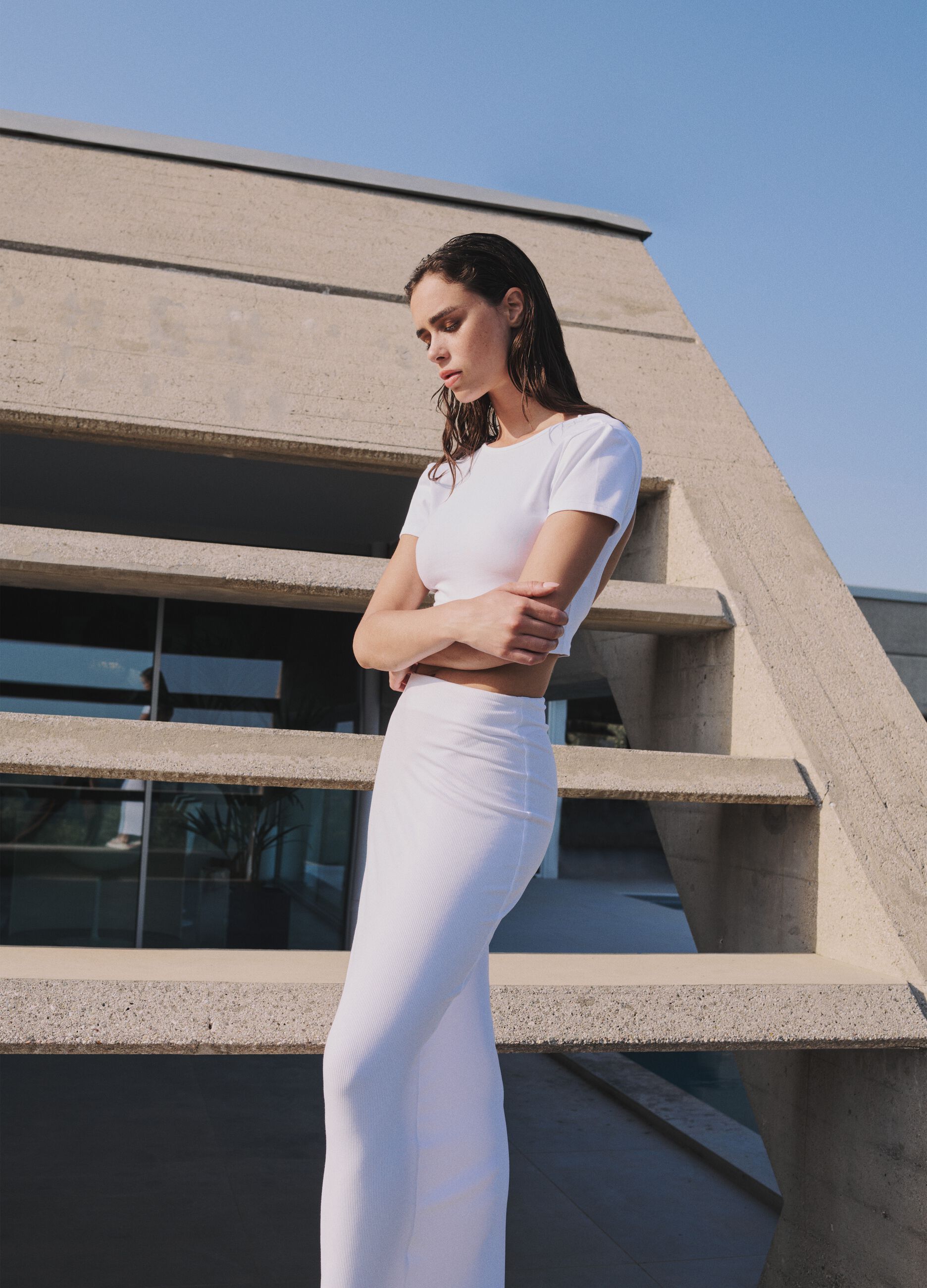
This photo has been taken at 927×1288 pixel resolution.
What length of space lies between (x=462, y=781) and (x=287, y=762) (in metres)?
1.22

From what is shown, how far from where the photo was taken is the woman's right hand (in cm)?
152

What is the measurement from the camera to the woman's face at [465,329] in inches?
68.9

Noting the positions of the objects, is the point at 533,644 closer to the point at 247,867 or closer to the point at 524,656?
the point at 524,656

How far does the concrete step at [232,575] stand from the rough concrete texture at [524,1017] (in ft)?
4.08

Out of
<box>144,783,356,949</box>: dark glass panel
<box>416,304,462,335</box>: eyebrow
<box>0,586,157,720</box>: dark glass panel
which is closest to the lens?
<box>416,304,462,335</box>: eyebrow

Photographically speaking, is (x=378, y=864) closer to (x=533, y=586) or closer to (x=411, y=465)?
(x=533, y=586)

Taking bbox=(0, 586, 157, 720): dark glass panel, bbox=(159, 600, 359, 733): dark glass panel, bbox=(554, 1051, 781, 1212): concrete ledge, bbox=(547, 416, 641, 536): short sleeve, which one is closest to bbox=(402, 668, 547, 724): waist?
bbox=(547, 416, 641, 536): short sleeve

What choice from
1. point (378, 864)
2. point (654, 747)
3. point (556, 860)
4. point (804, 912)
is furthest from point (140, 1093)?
point (556, 860)

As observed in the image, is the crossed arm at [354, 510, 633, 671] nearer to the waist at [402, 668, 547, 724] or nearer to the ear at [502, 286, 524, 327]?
the waist at [402, 668, 547, 724]

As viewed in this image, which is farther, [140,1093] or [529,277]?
[140,1093]

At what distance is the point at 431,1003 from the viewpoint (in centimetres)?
145

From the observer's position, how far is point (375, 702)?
30.2 feet

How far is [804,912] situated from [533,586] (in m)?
1.77

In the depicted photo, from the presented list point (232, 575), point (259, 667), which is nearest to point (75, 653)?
point (259, 667)
